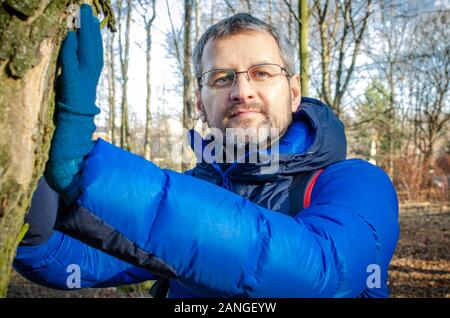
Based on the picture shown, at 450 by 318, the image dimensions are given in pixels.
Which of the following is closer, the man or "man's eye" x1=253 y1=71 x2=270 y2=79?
the man

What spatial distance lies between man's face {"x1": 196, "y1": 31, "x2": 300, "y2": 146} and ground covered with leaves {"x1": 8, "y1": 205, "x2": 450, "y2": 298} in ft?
16.3

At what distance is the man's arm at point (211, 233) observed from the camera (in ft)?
2.86

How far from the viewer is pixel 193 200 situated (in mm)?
907

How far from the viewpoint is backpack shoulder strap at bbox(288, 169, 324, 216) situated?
4.55 feet

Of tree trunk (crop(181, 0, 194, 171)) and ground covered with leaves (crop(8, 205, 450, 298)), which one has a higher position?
tree trunk (crop(181, 0, 194, 171))

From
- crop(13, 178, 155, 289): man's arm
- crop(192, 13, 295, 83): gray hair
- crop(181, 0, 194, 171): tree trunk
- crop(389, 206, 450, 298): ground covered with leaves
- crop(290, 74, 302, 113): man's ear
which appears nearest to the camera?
crop(13, 178, 155, 289): man's arm

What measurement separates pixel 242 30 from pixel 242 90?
0.32 metres

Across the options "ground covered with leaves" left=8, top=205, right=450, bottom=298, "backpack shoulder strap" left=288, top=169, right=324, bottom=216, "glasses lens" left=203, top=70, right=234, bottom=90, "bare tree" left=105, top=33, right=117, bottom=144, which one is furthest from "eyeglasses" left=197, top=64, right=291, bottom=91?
"bare tree" left=105, top=33, right=117, bottom=144

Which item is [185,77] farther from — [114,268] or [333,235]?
[333,235]

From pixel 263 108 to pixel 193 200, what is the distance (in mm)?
918

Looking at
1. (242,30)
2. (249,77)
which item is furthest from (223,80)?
(242,30)

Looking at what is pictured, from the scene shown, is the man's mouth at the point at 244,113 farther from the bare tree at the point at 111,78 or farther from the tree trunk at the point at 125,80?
the bare tree at the point at 111,78

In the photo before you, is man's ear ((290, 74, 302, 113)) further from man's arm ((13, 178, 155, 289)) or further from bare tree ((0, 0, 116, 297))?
bare tree ((0, 0, 116, 297))

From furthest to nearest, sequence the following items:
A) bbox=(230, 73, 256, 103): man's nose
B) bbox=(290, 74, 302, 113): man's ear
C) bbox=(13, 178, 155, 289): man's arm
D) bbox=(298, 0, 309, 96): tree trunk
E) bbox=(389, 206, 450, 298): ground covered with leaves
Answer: bbox=(389, 206, 450, 298): ground covered with leaves → bbox=(298, 0, 309, 96): tree trunk → bbox=(290, 74, 302, 113): man's ear → bbox=(230, 73, 256, 103): man's nose → bbox=(13, 178, 155, 289): man's arm
